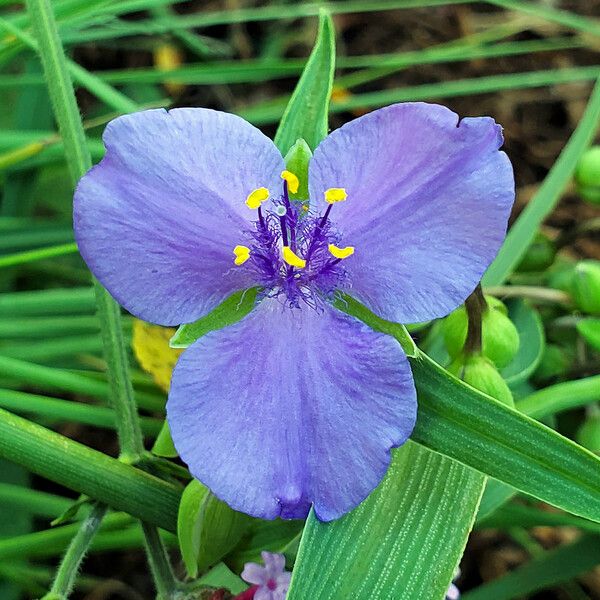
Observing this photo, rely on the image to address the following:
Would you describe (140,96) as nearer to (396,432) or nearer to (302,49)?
(302,49)

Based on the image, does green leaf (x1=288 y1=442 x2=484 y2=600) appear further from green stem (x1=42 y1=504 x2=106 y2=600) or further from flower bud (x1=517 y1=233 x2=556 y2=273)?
flower bud (x1=517 y1=233 x2=556 y2=273)

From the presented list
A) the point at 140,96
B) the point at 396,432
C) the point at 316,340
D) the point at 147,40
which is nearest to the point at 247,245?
the point at 316,340

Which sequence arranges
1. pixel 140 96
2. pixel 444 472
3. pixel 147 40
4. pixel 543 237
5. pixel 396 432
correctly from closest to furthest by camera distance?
pixel 396 432, pixel 444 472, pixel 543 237, pixel 140 96, pixel 147 40

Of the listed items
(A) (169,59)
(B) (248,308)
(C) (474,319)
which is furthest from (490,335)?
(A) (169,59)

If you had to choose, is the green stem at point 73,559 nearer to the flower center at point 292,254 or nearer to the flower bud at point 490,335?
the flower center at point 292,254

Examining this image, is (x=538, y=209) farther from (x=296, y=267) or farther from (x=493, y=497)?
(x=296, y=267)

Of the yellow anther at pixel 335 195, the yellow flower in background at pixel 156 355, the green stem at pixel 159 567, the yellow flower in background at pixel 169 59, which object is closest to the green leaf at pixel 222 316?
the yellow anther at pixel 335 195
